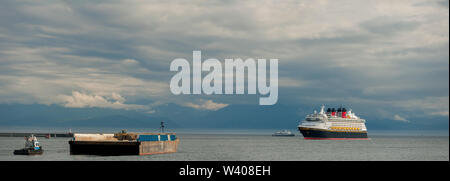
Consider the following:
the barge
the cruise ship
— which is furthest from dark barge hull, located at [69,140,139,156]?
the cruise ship

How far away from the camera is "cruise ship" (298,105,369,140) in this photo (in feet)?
584

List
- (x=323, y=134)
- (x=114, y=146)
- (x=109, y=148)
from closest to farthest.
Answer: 1. (x=109, y=148)
2. (x=114, y=146)
3. (x=323, y=134)

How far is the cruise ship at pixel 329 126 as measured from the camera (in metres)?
178

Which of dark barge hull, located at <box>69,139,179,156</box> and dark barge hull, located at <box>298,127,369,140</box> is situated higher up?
dark barge hull, located at <box>69,139,179,156</box>

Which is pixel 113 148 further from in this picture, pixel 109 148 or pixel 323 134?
pixel 323 134

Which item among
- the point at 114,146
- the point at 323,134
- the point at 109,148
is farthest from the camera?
the point at 323,134

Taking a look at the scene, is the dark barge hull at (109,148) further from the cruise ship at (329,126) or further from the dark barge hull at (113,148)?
the cruise ship at (329,126)

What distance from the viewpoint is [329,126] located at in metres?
181

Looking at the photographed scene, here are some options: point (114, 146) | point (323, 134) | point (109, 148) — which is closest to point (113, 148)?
point (114, 146)

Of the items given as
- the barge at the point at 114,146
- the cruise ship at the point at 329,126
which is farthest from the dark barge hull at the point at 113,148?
the cruise ship at the point at 329,126

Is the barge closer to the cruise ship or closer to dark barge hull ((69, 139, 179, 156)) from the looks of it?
dark barge hull ((69, 139, 179, 156))
